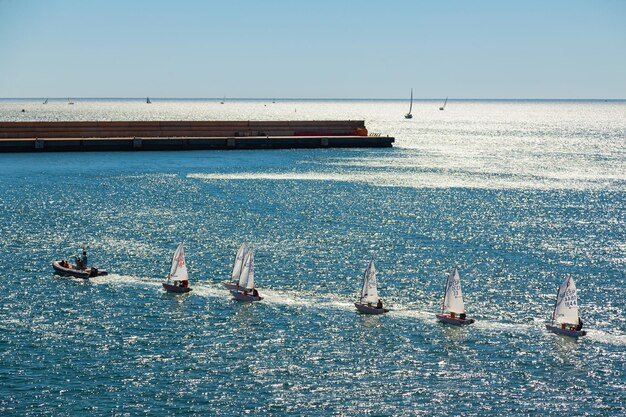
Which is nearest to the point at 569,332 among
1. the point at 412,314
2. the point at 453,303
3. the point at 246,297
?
the point at 453,303

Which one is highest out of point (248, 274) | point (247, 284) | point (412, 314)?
point (248, 274)

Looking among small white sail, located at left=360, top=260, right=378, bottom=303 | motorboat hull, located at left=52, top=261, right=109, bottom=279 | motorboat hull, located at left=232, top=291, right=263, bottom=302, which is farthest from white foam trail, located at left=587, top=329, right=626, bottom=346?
motorboat hull, located at left=52, top=261, right=109, bottom=279

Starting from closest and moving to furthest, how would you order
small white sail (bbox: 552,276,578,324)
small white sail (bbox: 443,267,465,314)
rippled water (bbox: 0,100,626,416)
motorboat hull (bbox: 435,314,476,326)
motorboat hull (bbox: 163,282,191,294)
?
rippled water (bbox: 0,100,626,416)
small white sail (bbox: 552,276,578,324)
motorboat hull (bbox: 435,314,476,326)
small white sail (bbox: 443,267,465,314)
motorboat hull (bbox: 163,282,191,294)

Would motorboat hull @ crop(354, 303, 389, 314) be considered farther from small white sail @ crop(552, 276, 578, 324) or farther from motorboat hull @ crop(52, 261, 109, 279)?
motorboat hull @ crop(52, 261, 109, 279)

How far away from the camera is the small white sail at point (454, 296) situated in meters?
65.5

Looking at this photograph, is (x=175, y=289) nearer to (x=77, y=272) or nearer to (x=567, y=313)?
(x=77, y=272)

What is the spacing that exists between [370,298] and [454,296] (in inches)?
269

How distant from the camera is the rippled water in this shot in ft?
168

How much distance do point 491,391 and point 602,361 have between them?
10.3 meters

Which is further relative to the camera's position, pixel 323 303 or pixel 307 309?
pixel 323 303

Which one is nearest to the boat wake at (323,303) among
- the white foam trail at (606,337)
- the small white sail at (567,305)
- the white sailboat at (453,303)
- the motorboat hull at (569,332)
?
the white foam trail at (606,337)

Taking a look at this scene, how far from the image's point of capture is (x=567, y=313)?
62.9 m

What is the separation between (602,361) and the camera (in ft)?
188

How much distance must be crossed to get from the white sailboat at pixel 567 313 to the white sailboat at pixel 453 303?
21.0ft
